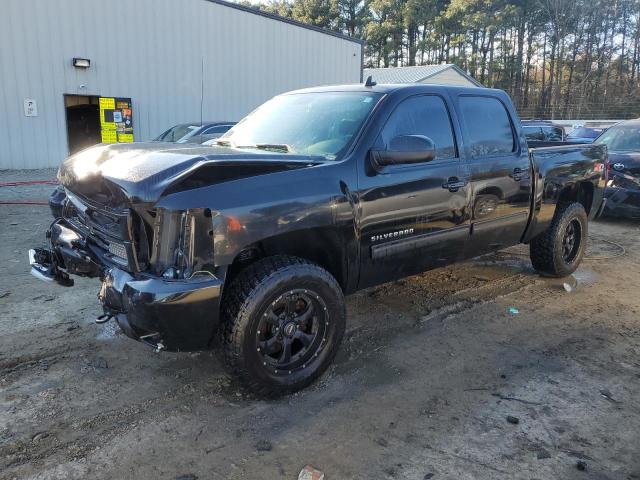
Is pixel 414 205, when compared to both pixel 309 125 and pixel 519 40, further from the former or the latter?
pixel 519 40

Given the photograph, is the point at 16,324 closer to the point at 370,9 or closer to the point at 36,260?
the point at 36,260

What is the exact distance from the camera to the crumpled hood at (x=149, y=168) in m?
2.77

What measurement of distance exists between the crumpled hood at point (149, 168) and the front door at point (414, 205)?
1.79 feet

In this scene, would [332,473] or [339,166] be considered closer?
[332,473]

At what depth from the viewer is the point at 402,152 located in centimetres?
354

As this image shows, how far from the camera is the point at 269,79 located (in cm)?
2020

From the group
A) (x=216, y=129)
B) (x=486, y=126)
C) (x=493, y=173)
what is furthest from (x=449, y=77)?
(x=493, y=173)

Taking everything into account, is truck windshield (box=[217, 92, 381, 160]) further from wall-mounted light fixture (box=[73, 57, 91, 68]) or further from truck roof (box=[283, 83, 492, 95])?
wall-mounted light fixture (box=[73, 57, 91, 68])

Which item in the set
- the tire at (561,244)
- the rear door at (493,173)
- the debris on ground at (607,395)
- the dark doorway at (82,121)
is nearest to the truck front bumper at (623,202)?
the tire at (561,244)

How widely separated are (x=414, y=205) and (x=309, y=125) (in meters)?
0.99

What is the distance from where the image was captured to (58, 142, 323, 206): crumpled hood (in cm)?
277

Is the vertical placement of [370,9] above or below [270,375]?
above

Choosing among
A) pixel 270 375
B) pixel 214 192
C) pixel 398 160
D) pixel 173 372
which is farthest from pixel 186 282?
pixel 398 160

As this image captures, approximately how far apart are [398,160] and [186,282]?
5.36 ft
